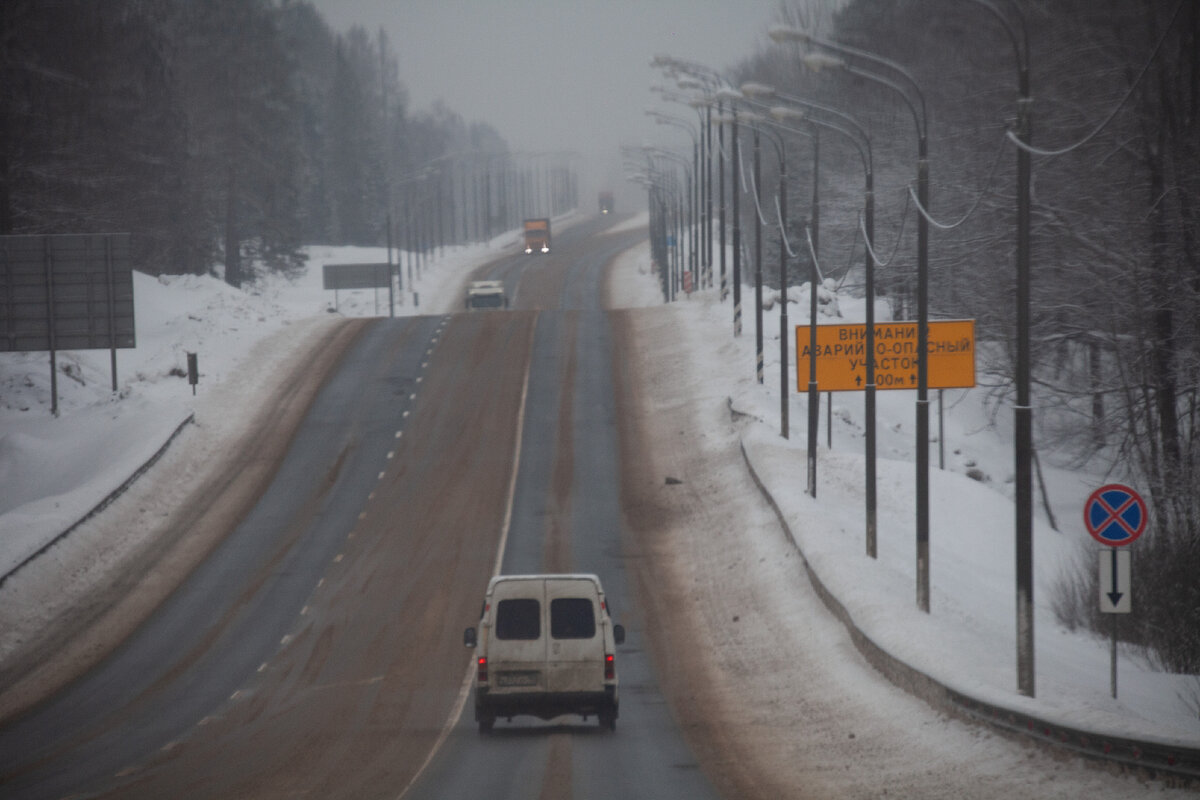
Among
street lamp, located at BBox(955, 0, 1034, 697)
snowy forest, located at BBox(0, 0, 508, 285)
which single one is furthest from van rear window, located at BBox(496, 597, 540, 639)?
snowy forest, located at BBox(0, 0, 508, 285)

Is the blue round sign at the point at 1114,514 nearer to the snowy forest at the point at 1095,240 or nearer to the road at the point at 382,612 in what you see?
the road at the point at 382,612

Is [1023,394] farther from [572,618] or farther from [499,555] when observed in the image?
[499,555]

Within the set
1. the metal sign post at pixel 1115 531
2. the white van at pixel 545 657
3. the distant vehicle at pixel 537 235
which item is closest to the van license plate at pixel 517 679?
the white van at pixel 545 657

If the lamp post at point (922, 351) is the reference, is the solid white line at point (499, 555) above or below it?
below

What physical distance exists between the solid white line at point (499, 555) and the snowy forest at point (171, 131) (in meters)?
20.7

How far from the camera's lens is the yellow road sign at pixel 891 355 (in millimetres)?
37500

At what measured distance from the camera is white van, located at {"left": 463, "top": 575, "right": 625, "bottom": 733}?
55.1ft

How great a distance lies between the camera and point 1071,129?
36.3 meters

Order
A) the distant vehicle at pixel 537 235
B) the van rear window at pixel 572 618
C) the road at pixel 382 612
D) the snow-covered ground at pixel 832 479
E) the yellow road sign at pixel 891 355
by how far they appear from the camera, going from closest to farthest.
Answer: the road at pixel 382 612 → the van rear window at pixel 572 618 → the snow-covered ground at pixel 832 479 → the yellow road sign at pixel 891 355 → the distant vehicle at pixel 537 235

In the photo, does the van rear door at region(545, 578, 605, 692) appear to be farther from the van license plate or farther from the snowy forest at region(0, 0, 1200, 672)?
the snowy forest at region(0, 0, 1200, 672)

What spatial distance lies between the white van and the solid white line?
1.14m

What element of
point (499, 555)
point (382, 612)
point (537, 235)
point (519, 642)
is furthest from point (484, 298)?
point (519, 642)

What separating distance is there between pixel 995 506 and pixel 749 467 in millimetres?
6669

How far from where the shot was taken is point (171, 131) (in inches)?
3009
